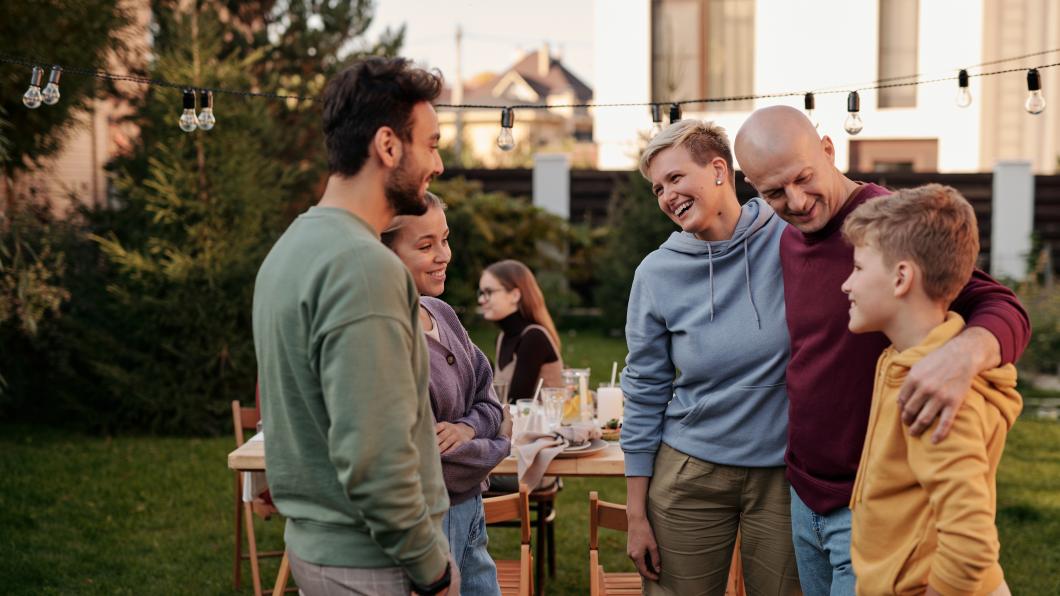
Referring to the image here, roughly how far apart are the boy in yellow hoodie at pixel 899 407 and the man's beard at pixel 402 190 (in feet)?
3.04

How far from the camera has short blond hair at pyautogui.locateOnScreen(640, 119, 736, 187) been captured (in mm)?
2908

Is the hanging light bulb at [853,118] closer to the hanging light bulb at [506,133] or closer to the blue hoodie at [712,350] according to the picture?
the hanging light bulb at [506,133]

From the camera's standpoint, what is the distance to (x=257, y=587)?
4.99 metres

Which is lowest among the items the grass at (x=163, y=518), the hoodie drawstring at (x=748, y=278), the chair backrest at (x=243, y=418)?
the grass at (x=163, y=518)

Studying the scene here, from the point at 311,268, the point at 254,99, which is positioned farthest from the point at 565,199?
the point at 311,268

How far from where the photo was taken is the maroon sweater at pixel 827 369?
8.18ft

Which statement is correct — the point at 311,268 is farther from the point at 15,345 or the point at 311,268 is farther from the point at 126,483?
the point at 15,345

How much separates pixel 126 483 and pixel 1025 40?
1479 cm

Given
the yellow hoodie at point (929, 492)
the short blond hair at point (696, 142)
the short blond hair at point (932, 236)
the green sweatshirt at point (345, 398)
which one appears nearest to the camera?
the green sweatshirt at point (345, 398)

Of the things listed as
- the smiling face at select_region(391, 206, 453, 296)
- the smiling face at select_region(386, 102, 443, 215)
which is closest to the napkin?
the smiling face at select_region(391, 206, 453, 296)

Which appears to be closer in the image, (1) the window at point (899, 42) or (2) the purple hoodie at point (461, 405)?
(2) the purple hoodie at point (461, 405)

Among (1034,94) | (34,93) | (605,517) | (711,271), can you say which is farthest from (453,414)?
(1034,94)

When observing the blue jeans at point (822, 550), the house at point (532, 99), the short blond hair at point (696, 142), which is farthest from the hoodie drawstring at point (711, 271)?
the house at point (532, 99)

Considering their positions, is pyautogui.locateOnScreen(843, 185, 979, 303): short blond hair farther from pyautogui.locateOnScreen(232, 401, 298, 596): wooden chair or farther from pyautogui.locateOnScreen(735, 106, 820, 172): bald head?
pyautogui.locateOnScreen(232, 401, 298, 596): wooden chair
